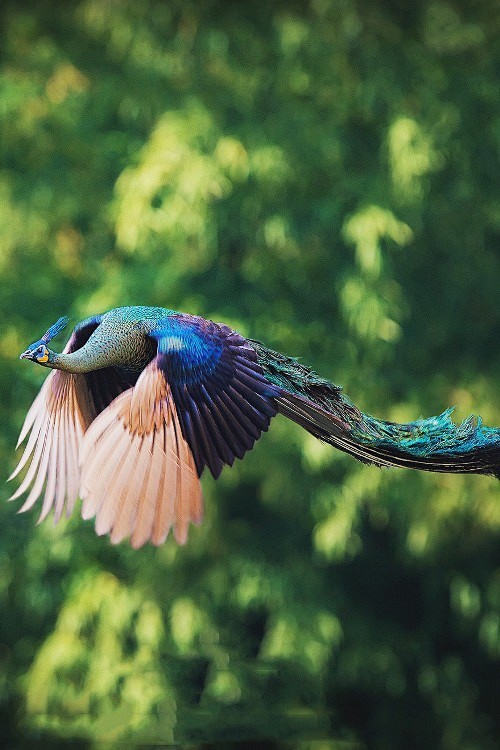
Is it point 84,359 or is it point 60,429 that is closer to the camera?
point 84,359

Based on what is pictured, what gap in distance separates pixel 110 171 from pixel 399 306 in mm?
1966

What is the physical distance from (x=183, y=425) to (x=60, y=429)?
22.9 inches

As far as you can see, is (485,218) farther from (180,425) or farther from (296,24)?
(180,425)

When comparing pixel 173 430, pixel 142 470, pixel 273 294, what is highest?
pixel 273 294

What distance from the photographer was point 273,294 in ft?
22.4

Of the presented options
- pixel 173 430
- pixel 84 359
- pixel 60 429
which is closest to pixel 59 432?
pixel 60 429

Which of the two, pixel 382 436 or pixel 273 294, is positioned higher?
pixel 273 294

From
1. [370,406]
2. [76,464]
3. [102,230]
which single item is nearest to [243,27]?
[102,230]

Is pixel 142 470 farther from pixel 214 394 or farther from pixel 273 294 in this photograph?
pixel 273 294

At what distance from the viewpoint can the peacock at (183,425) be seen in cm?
272

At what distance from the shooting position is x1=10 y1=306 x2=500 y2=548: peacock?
8.92 feet

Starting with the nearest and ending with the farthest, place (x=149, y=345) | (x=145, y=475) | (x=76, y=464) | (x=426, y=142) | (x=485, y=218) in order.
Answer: (x=145, y=475), (x=149, y=345), (x=76, y=464), (x=426, y=142), (x=485, y=218)

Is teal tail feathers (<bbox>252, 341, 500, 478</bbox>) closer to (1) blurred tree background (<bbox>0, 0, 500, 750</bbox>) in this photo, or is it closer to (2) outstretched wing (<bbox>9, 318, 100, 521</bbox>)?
(2) outstretched wing (<bbox>9, 318, 100, 521</bbox>)

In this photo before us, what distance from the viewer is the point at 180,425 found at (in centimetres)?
285
